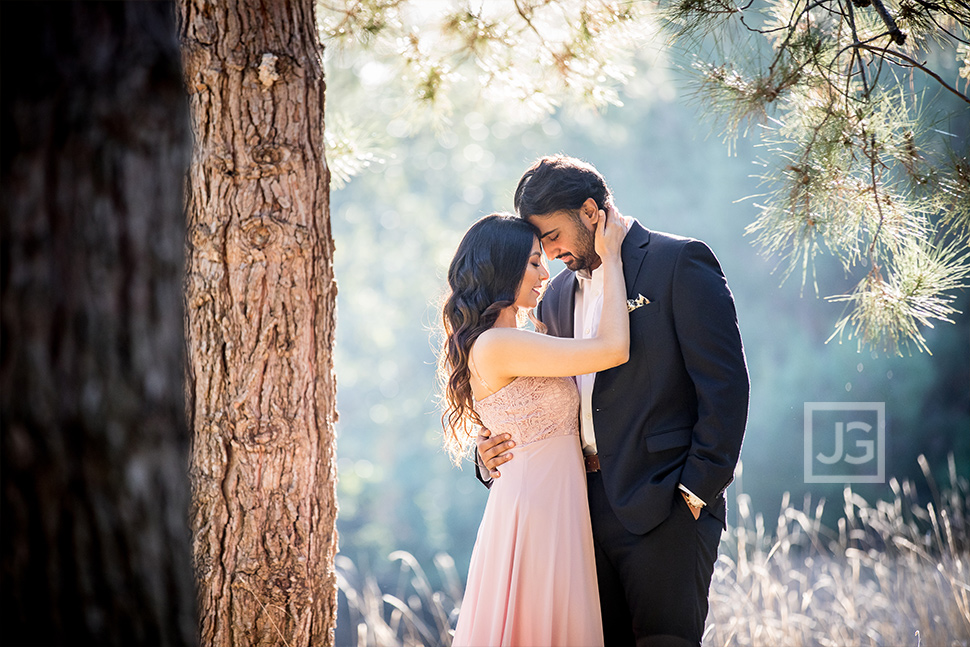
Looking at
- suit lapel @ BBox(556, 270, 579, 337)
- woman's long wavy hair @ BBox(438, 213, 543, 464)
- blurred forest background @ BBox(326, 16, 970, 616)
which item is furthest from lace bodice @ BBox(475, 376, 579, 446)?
blurred forest background @ BBox(326, 16, 970, 616)

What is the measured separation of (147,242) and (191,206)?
46.0 inches

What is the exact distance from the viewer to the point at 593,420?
8.39 ft

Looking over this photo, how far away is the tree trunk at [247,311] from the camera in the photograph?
2205mm

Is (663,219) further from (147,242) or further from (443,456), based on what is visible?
(147,242)

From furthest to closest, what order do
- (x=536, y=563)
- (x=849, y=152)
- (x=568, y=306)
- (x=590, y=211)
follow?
(x=849, y=152)
(x=568, y=306)
(x=590, y=211)
(x=536, y=563)

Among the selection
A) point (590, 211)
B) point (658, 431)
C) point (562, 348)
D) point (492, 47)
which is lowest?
point (658, 431)

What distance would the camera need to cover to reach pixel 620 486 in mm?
2414

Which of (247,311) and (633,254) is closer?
(247,311)

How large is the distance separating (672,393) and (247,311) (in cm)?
134

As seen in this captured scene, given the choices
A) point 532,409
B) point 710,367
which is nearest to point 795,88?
point 710,367

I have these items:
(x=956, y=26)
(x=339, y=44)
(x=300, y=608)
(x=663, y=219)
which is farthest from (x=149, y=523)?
(x=663, y=219)

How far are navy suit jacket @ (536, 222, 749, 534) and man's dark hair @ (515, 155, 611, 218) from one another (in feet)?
0.92

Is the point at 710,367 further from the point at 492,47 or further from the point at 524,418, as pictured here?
the point at 492,47

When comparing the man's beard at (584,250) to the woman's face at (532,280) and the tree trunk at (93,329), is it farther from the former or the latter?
the tree trunk at (93,329)
